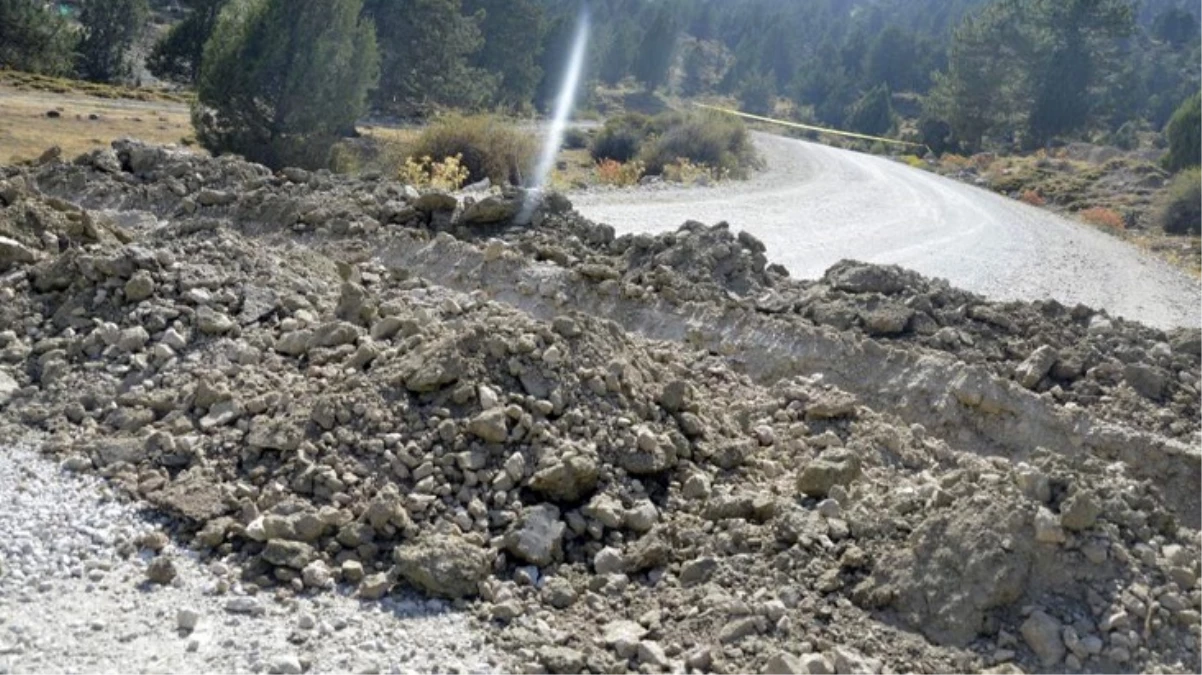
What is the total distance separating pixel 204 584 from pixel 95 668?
59cm

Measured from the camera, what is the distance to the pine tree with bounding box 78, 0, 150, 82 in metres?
41.7

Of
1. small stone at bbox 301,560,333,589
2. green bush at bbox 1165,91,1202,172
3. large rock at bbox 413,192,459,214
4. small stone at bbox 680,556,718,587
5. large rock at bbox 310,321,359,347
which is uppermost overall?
green bush at bbox 1165,91,1202,172

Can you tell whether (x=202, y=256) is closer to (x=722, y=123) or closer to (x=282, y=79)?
(x=282, y=79)

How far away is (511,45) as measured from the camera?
46.7m

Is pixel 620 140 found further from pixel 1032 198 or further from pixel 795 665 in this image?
pixel 795 665

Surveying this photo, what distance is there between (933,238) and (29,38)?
32.3 meters

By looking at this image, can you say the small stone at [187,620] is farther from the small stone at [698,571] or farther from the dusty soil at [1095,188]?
the dusty soil at [1095,188]

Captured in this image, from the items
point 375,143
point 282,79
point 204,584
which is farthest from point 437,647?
point 375,143

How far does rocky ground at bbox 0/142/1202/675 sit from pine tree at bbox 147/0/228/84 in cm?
3015

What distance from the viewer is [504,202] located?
31.3ft

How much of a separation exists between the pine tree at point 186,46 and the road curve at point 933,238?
20.6 m

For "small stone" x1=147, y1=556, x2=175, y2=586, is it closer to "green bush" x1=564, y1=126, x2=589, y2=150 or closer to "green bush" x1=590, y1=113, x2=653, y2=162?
"green bush" x1=590, y1=113, x2=653, y2=162

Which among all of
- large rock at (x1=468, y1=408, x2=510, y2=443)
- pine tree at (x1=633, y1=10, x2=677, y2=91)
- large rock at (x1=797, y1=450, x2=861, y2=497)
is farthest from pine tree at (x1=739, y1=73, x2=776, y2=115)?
large rock at (x1=468, y1=408, x2=510, y2=443)

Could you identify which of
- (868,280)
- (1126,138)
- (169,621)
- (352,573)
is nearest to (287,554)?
(352,573)
